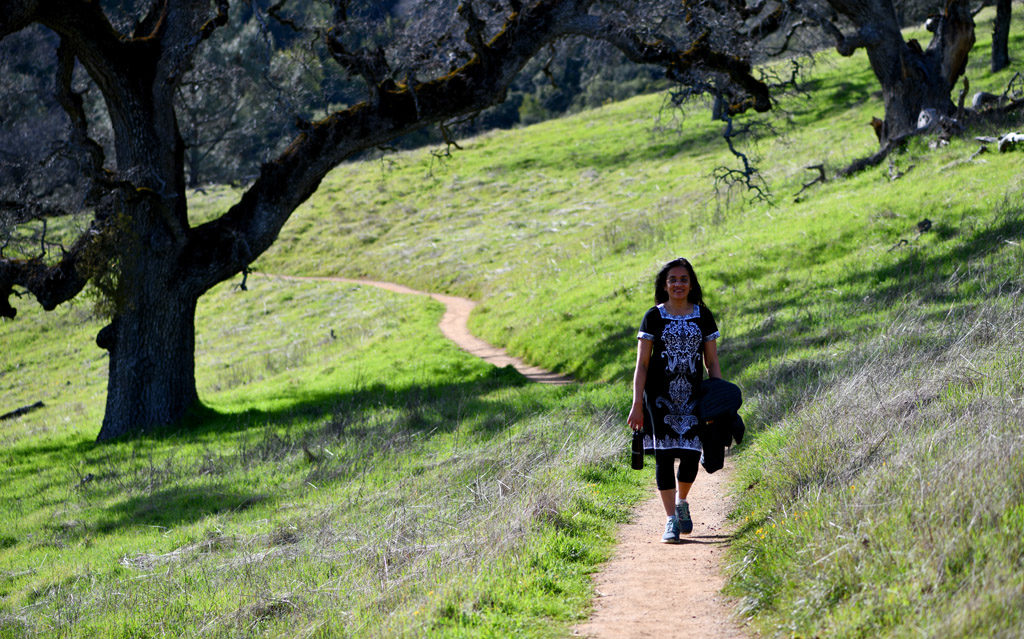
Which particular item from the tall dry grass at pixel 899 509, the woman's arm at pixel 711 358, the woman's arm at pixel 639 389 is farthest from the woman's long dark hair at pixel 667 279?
the tall dry grass at pixel 899 509

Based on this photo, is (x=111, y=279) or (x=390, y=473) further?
(x=111, y=279)

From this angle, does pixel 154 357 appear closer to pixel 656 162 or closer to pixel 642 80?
pixel 656 162

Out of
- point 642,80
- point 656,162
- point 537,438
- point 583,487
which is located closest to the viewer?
point 583,487

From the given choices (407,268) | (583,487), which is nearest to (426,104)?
(583,487)

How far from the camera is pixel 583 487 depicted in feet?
25.9

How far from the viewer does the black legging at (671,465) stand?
669cm

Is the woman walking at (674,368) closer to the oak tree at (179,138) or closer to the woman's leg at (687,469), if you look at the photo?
the woman's leg at (687,469)

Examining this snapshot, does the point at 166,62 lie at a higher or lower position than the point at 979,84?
higher

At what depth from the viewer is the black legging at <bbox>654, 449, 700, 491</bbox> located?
6.69 metres

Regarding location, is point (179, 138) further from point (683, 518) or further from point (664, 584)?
point (664, 584)

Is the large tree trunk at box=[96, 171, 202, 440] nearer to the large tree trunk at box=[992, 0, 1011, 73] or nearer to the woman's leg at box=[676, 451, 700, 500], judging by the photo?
the woman's leg at box=[676, 451, 700, 500]

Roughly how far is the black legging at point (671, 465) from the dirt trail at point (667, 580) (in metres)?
0.44

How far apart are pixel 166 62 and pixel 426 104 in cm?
440

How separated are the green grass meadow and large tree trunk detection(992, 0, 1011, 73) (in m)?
1.44
